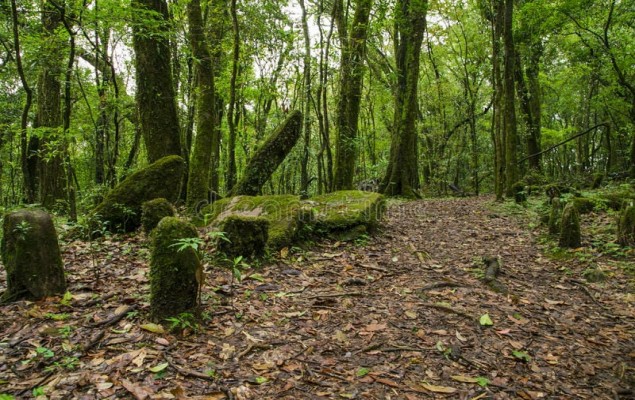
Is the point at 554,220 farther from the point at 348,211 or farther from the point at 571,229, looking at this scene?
the point at 348,211

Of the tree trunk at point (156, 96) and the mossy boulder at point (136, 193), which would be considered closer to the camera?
the mossy boulder at point (136, 193)

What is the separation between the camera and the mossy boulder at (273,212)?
19.7 feet

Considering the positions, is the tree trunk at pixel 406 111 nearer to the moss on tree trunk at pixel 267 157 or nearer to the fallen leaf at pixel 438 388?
the moss on tree trunk at pixel 267 157

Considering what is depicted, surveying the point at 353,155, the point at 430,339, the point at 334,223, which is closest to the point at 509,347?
the point at 430,339

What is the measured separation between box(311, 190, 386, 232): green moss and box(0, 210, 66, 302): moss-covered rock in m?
3.86

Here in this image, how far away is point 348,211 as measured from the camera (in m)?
7.12

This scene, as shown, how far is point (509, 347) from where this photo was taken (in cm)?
352

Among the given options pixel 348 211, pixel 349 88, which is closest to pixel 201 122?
pixel 348 211

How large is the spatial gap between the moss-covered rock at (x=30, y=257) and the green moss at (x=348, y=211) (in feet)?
12.7

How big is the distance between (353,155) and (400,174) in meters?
2.37

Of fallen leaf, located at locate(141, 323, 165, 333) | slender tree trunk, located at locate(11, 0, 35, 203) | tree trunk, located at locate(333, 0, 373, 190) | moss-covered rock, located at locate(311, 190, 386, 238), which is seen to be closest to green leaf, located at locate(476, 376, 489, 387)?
fallen leaf, located at locate(141, 323, 165, 333)

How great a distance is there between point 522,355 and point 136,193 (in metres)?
6.33

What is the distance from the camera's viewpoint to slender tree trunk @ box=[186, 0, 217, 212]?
8.05 meters

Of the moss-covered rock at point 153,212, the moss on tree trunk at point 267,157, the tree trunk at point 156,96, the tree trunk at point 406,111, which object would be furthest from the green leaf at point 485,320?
the tree trunk at point 406,111
